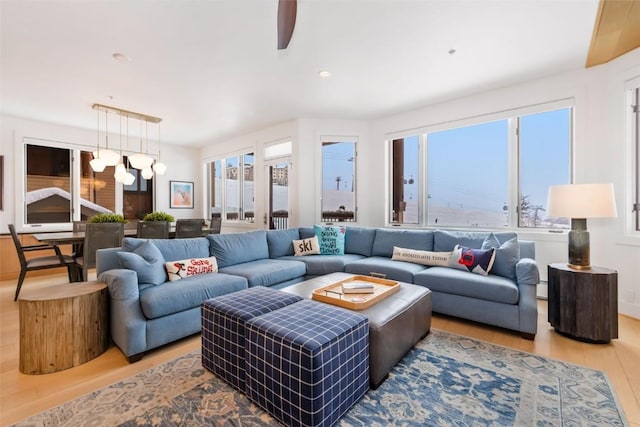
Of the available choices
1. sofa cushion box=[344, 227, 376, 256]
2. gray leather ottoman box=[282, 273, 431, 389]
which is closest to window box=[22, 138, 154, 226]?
sofa cushion box=[344, 227, 376, 256]

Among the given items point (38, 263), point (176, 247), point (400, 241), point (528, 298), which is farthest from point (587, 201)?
point (38, 263)

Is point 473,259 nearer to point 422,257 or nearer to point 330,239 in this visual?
point 422,257

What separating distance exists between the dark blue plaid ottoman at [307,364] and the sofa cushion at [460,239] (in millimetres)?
2190

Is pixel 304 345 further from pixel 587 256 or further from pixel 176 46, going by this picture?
pixel 176 46

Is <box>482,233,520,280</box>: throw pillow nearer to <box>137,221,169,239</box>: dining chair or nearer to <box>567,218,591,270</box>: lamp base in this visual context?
<box>567,218,591,270</box>: lamp base

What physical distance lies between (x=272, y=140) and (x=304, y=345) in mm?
4648

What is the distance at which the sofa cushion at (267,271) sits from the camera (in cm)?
299

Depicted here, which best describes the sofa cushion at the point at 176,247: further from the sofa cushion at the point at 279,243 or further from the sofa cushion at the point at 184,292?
the sofa cushion at the point at 279,243

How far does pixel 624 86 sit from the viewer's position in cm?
292

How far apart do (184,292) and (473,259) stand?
9.26 ft

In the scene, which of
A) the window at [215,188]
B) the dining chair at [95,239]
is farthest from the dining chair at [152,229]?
the window at [215,188]

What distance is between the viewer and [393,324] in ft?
6.20

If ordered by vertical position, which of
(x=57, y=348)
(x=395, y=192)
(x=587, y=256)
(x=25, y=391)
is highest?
(x=395, y=192)

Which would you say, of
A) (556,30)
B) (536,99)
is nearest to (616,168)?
(536,99)
